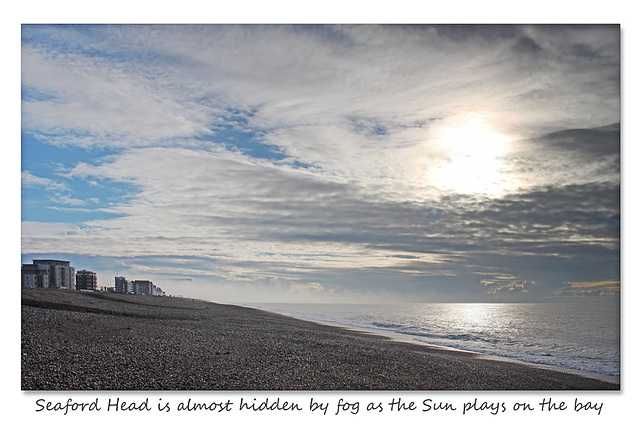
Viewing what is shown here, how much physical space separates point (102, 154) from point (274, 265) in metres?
4.36

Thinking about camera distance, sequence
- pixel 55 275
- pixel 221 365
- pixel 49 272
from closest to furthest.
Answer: pixel 221 365, pixel 49 272, pixel 55 275

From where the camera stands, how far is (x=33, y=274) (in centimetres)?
951

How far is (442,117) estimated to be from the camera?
903 centimetres

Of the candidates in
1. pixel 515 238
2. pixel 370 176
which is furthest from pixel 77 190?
pixel 515 238


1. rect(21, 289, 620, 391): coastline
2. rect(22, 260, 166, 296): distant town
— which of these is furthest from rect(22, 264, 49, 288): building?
rect(21, 289, 620, 391): coastline

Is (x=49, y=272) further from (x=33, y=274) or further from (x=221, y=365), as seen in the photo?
(x=221, y=365)

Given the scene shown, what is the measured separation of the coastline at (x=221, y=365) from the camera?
7246 millimetres

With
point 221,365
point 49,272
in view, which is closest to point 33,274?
point 49,272

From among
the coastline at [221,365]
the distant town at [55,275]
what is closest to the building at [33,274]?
the distant town at [55,275]

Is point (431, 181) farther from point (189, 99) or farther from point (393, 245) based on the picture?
point (189, 99)

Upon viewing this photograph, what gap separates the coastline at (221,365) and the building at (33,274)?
2.05 ft

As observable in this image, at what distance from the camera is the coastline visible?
7246 millimetres

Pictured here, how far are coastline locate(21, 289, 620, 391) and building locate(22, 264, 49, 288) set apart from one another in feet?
2.05

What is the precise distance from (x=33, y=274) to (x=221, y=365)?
488cm
